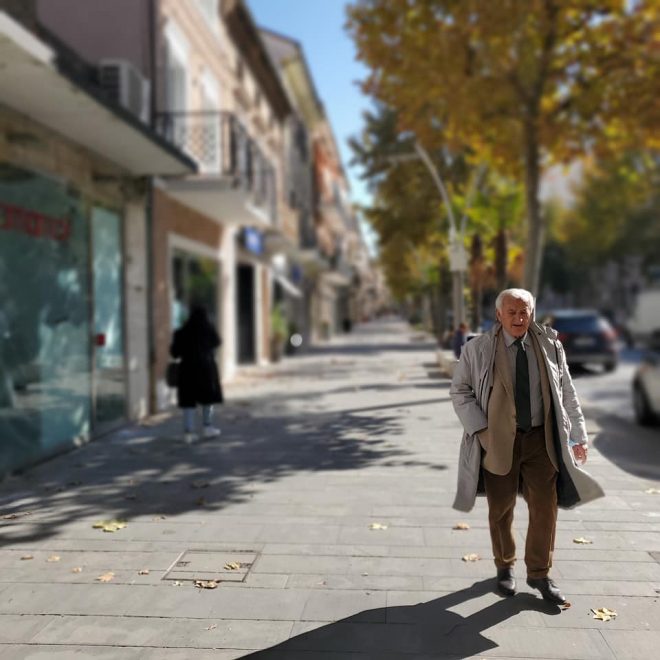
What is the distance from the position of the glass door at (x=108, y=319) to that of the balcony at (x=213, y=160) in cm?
247

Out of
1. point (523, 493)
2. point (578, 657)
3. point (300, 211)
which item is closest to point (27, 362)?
point (523, 493)

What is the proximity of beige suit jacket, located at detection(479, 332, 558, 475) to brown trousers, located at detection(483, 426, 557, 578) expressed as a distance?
0.08m

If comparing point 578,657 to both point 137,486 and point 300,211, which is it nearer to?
point 137,486

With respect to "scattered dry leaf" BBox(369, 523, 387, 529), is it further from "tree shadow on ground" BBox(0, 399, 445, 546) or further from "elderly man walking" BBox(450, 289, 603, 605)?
"elderly man walking" BBox(450, 289, 603, 605)

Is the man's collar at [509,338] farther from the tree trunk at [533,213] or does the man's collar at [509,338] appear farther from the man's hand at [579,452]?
the tree trunk at [533,213]

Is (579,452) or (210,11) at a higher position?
(210,11)

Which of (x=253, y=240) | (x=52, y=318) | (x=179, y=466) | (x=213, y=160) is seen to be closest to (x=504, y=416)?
(x=179, y=466)

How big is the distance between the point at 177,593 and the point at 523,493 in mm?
1898

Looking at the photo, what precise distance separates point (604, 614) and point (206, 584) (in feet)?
6.75

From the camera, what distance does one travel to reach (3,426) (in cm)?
721

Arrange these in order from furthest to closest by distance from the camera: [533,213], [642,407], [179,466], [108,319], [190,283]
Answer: [190,283], [533,213], [642,407], [108,319], [179,466]

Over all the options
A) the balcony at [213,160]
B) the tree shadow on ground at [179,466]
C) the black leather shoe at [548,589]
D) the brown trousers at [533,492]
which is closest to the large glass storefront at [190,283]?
the balcony at [213,160]

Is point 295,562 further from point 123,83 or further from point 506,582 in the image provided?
point 123,83

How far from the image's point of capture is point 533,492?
3.92 meters
